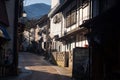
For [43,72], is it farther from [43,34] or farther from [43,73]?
[43,34]

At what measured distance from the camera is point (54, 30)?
5428 cm

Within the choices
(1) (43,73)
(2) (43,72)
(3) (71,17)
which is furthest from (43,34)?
(1) (43,73)

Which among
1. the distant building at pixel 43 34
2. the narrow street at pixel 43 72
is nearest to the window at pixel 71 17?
the narrow street at pixel 43 72

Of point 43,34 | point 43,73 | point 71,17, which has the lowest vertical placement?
point 43,73

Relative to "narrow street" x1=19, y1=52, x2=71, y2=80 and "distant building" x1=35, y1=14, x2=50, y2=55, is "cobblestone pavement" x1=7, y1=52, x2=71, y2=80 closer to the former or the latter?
"narrow street" x1=19, y1=52, x2=71, y2=80

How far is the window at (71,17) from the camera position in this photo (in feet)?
129

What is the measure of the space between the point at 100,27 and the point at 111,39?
1723 millimetres

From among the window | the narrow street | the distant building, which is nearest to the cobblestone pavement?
the narrow street

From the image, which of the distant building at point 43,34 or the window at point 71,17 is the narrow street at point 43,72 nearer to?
the window at point 71,17

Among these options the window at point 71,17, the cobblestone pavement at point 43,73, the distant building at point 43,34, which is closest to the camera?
the cobblestone pavement at point 43,73

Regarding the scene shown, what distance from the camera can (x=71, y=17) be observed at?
135 ft

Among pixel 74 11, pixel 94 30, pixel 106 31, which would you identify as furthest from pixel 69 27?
pixel 106 31

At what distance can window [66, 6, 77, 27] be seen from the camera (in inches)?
1544

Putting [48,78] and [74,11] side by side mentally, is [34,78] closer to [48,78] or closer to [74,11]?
[48,78]
